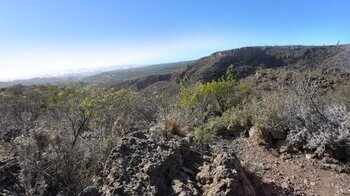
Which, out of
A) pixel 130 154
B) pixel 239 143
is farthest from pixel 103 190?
pixel 239 143

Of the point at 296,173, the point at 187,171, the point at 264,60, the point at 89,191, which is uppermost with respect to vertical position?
the point at 89,191

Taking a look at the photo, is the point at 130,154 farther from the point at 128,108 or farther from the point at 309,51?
the point at 309,51

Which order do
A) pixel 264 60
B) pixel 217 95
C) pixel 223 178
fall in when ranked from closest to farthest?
pixel 223 178 → pixel 217 95 → pixel 264 60

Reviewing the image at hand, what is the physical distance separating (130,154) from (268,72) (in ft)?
106

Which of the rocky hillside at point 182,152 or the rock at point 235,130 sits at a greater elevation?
the rocky hillside at point 182,152

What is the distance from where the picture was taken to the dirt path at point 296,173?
12.8ft

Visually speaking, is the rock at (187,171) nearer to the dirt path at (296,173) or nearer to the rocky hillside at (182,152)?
the rocky hillside at (182,152)

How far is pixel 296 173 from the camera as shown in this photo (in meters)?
4.45

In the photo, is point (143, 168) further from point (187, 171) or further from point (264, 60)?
point (264, 60)

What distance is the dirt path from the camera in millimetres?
3910

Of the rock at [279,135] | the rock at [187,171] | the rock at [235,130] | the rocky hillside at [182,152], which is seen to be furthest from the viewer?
the rock at [235,130]

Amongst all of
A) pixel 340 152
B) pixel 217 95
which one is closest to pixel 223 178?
pixel 340 152

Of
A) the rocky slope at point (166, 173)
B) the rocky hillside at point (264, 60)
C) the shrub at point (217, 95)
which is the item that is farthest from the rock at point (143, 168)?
the rocky hillside at point (264, 60)

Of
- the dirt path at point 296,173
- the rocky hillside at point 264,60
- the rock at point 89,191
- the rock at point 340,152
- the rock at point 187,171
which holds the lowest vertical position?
the rocky hillside at point 264,60
